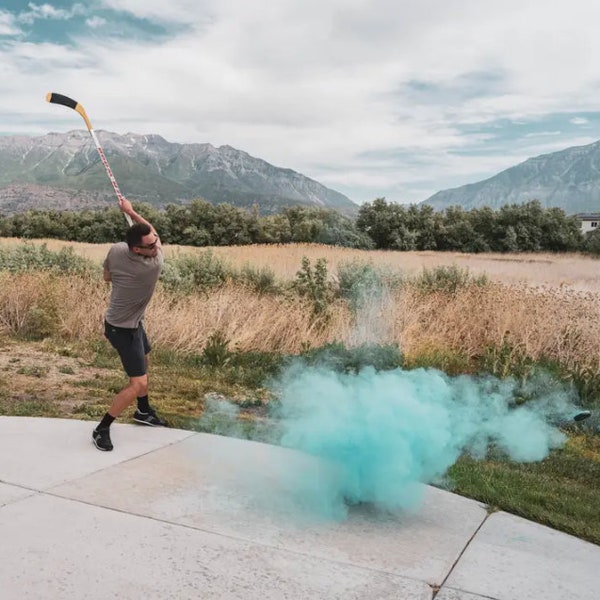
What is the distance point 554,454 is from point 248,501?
2873mm

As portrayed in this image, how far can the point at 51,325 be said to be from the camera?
33.5ft

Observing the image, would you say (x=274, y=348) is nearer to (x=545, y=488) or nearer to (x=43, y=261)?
(x=545, y=488)

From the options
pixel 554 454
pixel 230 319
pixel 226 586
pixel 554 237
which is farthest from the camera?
pixel 554 237

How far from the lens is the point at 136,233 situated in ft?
15.2

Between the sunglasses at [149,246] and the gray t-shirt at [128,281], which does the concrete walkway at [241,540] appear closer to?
the gray t-shirt at [128,281]

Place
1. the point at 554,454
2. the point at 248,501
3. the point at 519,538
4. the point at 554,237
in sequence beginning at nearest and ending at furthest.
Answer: the point at 519,538 → the point at 248,501 → the point at 554,454 → the point at 554,237

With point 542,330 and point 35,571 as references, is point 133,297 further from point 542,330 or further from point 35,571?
point 542,330

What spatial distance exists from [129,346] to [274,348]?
185 inches

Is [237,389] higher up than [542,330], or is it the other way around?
[542,330]

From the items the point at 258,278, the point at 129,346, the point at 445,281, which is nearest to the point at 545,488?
the point at 129,346

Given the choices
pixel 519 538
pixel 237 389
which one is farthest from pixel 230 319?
pixel 519 538

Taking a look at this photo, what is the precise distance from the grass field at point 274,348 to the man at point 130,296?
38.7 inches

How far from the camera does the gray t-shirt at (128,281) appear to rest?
15.5ft

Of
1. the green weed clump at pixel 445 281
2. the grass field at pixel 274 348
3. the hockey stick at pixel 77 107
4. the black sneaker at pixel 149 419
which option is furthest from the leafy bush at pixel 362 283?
the hockey stick at pixel 77 107
